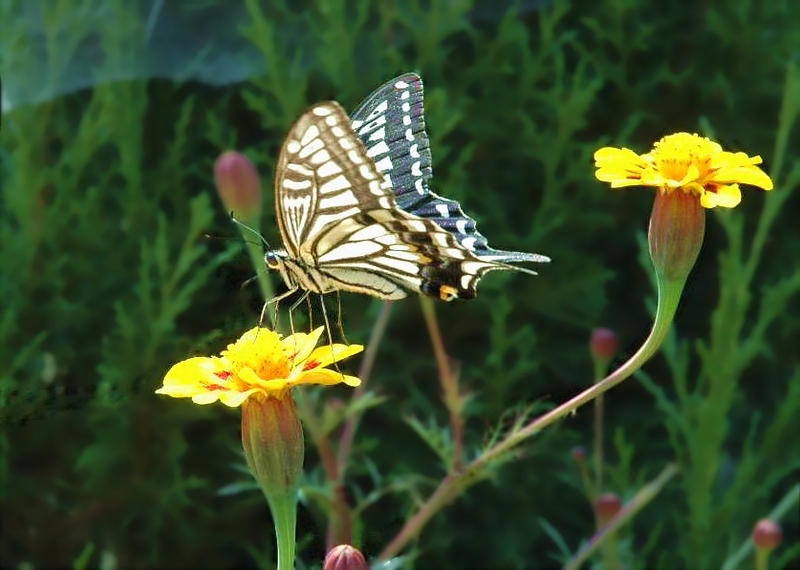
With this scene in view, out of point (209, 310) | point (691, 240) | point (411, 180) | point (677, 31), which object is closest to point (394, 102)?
point (411, 180)

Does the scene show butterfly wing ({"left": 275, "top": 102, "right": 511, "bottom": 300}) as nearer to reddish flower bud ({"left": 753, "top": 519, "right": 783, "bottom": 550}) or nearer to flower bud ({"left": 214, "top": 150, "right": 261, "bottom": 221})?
flower bud ({"left": 214, "top": 150, "right": 261, "bottom": 221})

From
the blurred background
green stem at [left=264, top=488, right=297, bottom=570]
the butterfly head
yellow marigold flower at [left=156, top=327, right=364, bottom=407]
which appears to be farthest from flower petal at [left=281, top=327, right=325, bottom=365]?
the blurred background

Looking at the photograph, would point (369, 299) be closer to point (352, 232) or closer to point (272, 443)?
point (352, 232)

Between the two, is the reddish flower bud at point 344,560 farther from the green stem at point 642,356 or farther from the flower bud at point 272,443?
the green stem at point 642,356

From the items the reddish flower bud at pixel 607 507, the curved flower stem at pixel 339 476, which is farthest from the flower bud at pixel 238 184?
the reddish flower bud at pixel 607 507

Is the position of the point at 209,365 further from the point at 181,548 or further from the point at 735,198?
the point at 181,548
